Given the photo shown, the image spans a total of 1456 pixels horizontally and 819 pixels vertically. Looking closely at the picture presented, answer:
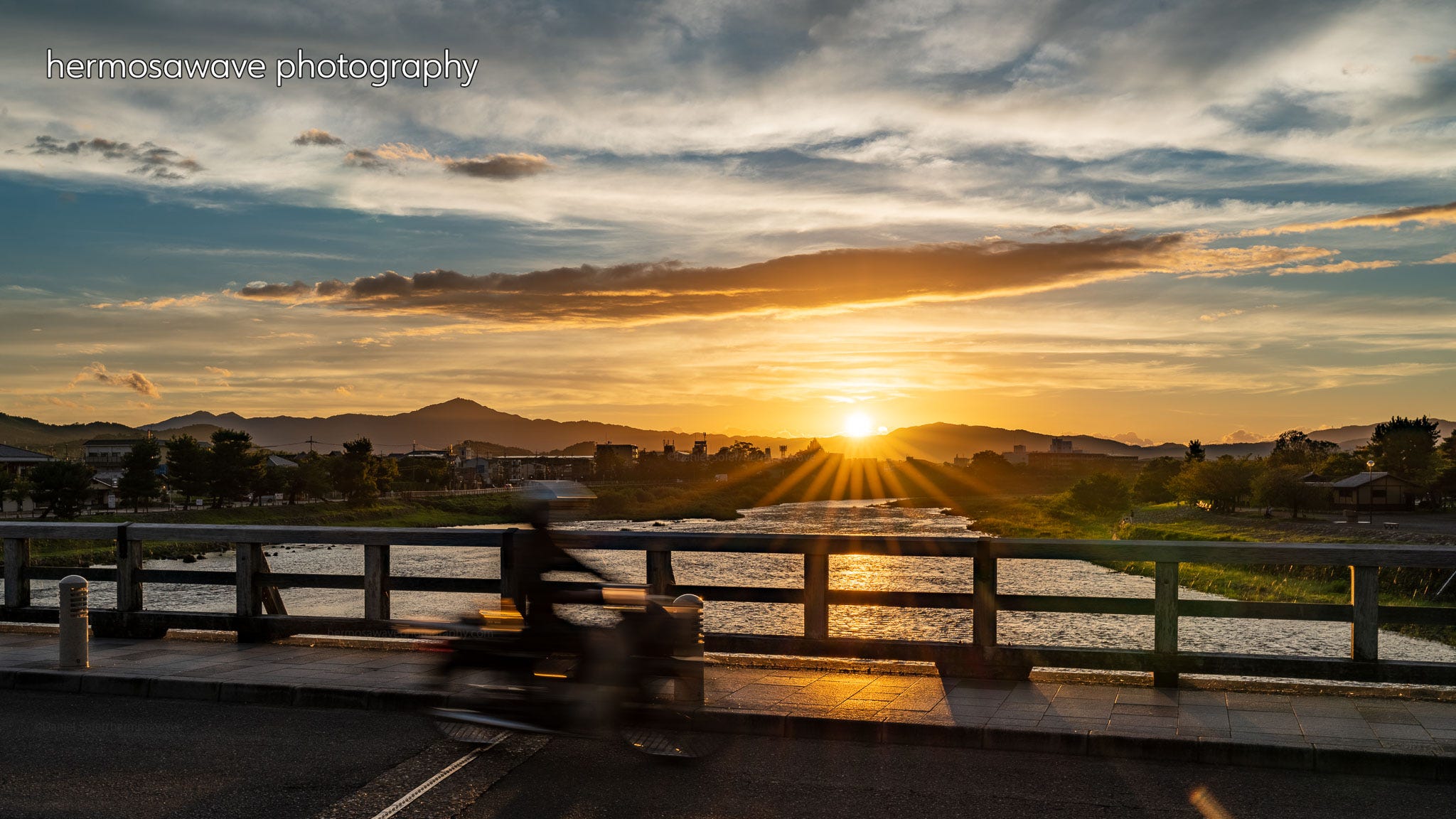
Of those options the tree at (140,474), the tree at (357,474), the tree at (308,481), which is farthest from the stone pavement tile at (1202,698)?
the tree at (308,481)

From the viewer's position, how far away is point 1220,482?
398 feet

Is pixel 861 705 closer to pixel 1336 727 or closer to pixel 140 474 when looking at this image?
pixel 1336 727

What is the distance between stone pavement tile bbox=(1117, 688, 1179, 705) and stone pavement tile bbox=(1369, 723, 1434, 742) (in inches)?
59.2

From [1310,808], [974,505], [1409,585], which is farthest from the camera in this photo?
[974,505]

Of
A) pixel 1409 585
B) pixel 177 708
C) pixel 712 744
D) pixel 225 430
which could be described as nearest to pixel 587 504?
pixel 712 744

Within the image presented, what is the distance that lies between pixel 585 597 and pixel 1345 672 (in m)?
6.65

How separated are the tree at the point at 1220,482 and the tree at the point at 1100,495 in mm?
9925

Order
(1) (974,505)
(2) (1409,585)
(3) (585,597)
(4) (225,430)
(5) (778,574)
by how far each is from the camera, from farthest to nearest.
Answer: (1) (974,505)
(4) (225,430)
(5) (778,574)
(2) (1409,585)
(3) (585,597)

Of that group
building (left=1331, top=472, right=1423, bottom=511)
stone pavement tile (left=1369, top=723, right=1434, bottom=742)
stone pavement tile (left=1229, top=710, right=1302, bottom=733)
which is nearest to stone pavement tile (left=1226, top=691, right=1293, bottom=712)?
stone pavement tile (left=1229, top=710, right=1302, bottom=733)

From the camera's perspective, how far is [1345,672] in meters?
9.66

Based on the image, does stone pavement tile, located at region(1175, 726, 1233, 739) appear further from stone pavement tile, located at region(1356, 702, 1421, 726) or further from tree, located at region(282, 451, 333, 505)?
tree, located at region(282, 451, 333, 505)

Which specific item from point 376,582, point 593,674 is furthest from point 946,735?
point 376,582

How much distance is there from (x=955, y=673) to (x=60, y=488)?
305 ft

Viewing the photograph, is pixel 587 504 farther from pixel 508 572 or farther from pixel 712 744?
pixel 508 572
